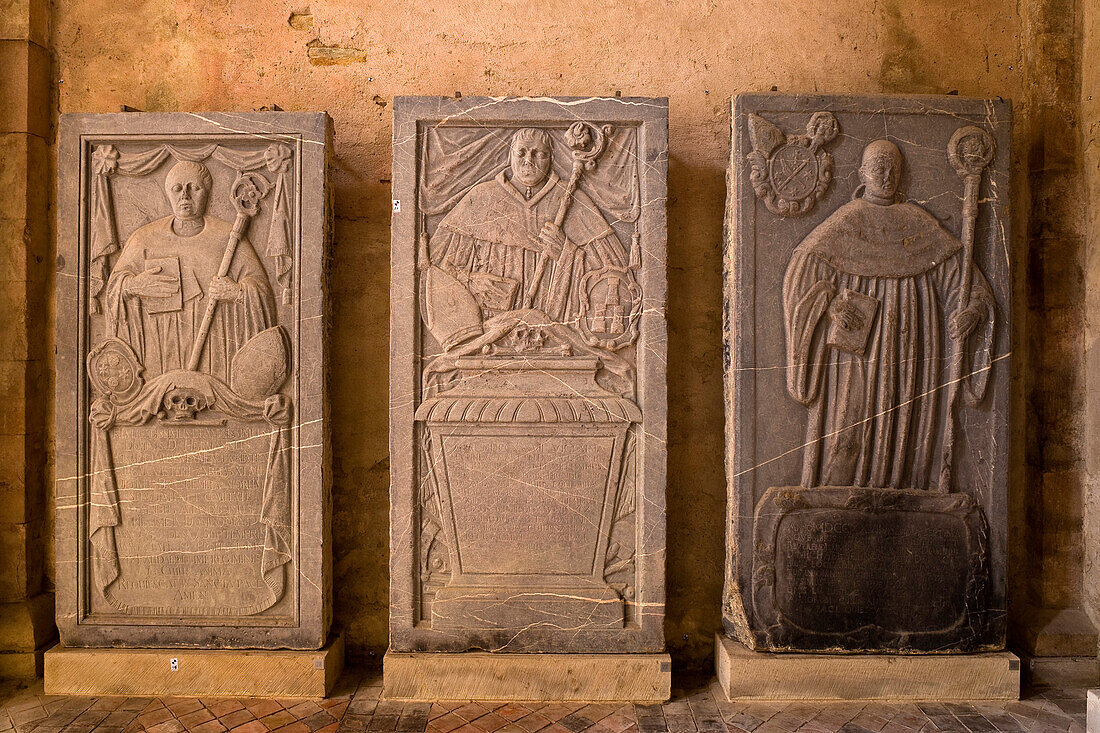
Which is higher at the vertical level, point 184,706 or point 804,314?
point 804,314

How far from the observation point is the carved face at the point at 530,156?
2967 millimetres

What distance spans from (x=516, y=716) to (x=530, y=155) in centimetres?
230

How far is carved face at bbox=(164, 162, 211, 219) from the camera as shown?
3004 millimetres

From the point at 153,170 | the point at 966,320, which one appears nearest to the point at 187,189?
the point at 153,170

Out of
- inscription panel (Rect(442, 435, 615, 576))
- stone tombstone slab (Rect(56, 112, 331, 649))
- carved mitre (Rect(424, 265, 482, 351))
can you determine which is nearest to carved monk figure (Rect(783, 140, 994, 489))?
inscription panel (Rect(442, 435, 615, 576))

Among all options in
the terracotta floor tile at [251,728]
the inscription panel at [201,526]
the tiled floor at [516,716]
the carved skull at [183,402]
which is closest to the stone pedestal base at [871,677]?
the tiled floor at [516,716]

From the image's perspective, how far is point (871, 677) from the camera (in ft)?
9.59

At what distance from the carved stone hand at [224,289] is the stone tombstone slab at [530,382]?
2.22ft

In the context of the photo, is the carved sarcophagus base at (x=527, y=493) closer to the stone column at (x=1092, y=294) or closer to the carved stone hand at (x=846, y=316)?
the carved stone hand at (x=846, y=316)

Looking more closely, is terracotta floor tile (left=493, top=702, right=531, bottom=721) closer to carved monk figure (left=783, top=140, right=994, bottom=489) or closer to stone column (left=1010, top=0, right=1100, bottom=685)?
carved monk figure (left=783, top=140, right=994, bottom=489)

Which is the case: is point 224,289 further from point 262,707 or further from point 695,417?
point 695,417

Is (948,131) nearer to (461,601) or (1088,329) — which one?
(1088,329)

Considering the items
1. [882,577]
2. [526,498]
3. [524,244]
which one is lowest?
[882,577]

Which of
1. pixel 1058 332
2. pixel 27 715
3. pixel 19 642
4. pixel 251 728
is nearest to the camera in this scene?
pixel 251 728
